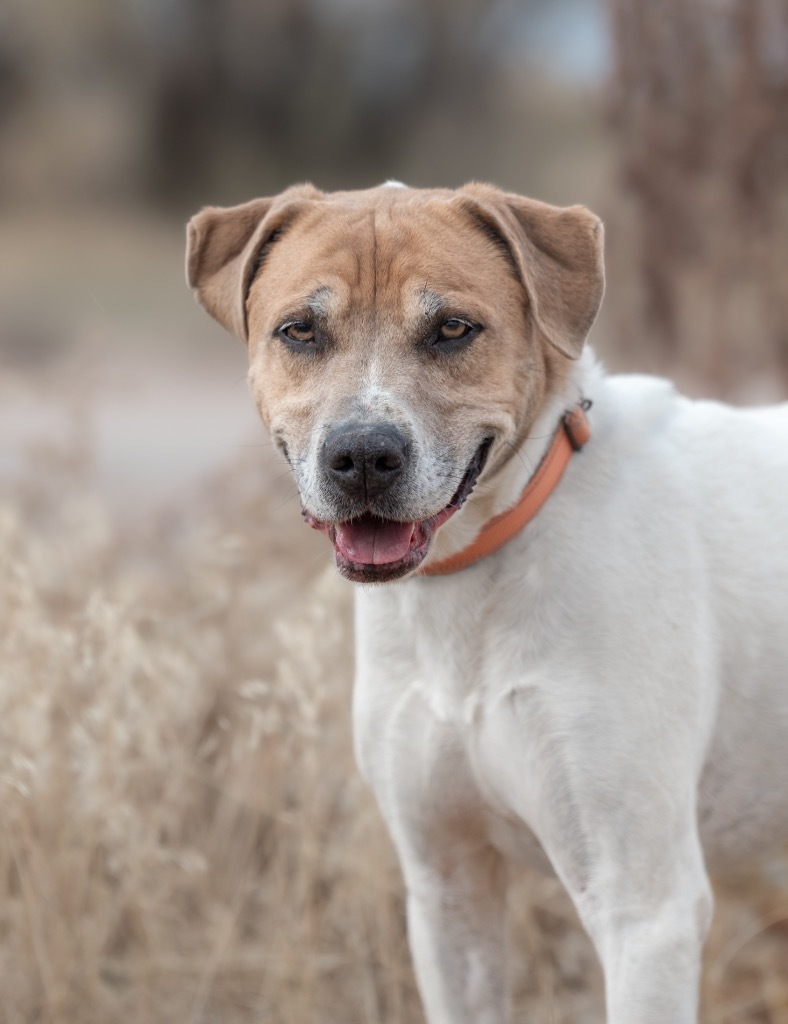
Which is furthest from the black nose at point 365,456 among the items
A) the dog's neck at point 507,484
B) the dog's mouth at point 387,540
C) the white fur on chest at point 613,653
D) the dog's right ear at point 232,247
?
the dog's right ear at point 232,247

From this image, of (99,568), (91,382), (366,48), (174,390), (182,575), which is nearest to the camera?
(99,568)

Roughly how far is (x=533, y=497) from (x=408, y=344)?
40 centimetres

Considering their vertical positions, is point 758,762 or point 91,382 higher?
point 91,382

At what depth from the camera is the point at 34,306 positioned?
18.2m

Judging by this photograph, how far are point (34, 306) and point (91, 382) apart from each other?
1361cm

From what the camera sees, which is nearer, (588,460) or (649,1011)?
(649,1011)

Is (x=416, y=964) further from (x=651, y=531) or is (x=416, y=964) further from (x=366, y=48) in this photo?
(x=366, y=48)

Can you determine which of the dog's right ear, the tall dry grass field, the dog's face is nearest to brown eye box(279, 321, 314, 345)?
the dog's face

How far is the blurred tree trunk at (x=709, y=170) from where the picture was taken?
19.8 ft

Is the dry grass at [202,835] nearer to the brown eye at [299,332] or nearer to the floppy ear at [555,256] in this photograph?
the brown eye at [299,332]

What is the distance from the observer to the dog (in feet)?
9.52

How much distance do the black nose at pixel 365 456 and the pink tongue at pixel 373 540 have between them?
124 mm

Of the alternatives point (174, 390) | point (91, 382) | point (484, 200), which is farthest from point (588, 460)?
point (174, 390)

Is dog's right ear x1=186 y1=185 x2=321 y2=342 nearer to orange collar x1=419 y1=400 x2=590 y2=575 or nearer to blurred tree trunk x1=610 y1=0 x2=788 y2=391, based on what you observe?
orange collar x1=419 y1=400 x2=590 y2=575
